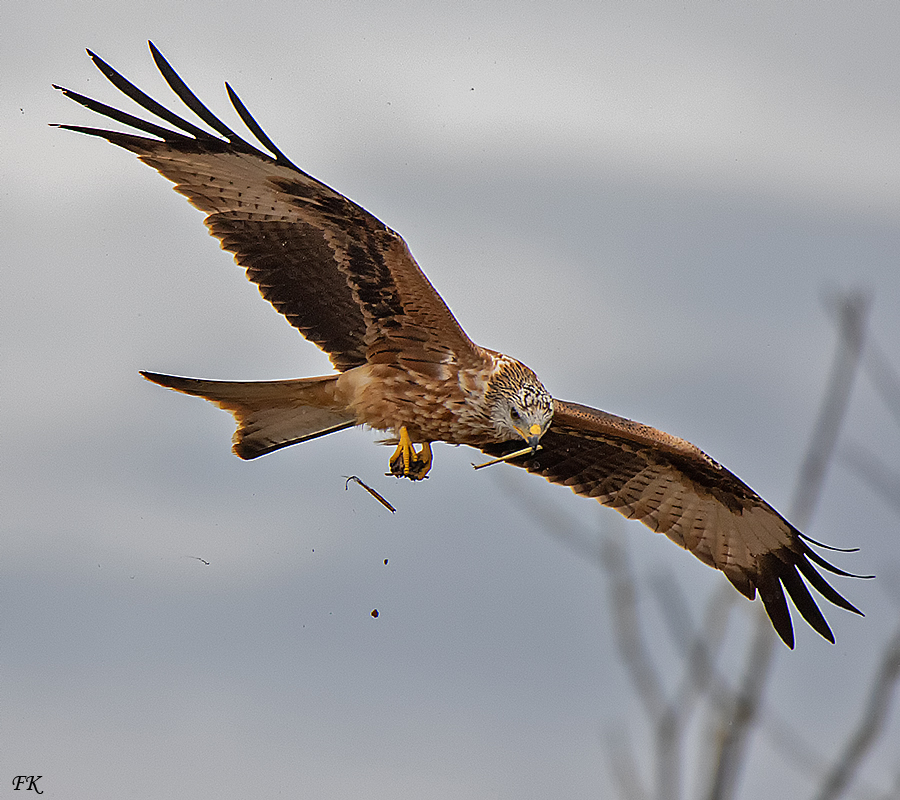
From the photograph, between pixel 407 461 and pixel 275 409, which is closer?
pixel 407 461

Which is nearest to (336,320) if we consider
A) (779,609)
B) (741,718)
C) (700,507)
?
(700,507)

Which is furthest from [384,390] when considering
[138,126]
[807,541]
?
[807,541]

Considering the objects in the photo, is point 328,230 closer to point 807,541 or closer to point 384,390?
point 384,390

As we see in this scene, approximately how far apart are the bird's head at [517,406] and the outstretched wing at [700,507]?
4.51ft

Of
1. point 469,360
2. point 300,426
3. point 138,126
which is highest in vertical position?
point 138,126

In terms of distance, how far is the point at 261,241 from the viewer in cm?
641

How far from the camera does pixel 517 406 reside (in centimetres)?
628

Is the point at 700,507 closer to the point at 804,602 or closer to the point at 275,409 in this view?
the point at 804,602

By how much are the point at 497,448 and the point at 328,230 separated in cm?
164

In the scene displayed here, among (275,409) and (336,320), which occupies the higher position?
(336,320)

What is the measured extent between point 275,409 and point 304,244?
3.26ft

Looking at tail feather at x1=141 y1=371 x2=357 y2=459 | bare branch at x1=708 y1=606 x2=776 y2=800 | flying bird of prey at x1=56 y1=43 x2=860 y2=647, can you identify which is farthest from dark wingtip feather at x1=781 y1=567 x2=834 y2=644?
bare branch at x1=708 y1=606 x2=776 y2=800

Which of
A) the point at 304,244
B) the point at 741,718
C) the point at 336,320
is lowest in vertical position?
the point at 741,718

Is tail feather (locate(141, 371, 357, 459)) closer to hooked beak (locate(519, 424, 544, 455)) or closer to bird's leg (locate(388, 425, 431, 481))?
bird's leg (locate(388, 425, 431, 481))
